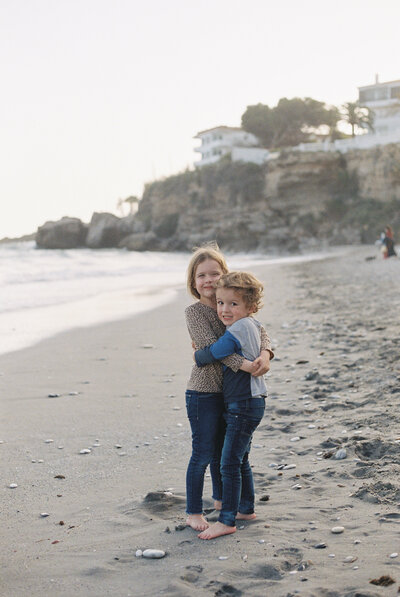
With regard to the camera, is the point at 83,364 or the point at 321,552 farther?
the point at 83,364

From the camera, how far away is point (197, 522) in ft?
11.0

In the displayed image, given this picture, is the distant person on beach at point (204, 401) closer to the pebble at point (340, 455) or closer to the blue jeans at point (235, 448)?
the blue jeans at point (235, 448)

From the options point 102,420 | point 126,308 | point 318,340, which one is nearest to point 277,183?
point 126,308

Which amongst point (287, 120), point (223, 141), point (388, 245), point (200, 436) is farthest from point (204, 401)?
point (223, 141)

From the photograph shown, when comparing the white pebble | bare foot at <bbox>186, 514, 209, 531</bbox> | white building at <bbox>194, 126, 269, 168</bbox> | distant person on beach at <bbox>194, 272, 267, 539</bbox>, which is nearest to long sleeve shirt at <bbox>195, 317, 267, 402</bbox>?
distant person on beach at <bbox>194, 272, 267, 539</bbox>

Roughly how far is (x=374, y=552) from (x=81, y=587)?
1.34 m

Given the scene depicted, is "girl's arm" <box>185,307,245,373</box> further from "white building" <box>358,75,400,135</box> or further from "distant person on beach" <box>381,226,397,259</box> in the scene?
"white building" <box>358,75,400,135</box>

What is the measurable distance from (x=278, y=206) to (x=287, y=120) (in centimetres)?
1500

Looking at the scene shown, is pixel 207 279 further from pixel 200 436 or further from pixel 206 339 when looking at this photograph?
pixel 200 436

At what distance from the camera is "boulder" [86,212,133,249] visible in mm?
65375

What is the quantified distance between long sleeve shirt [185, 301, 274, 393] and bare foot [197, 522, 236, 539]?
0.71 meters

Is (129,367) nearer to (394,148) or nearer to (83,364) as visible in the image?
(83,364)

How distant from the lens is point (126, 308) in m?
14.5

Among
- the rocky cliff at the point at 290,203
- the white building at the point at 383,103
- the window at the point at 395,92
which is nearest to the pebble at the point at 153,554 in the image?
the rocky cliff at the point at 290,203
